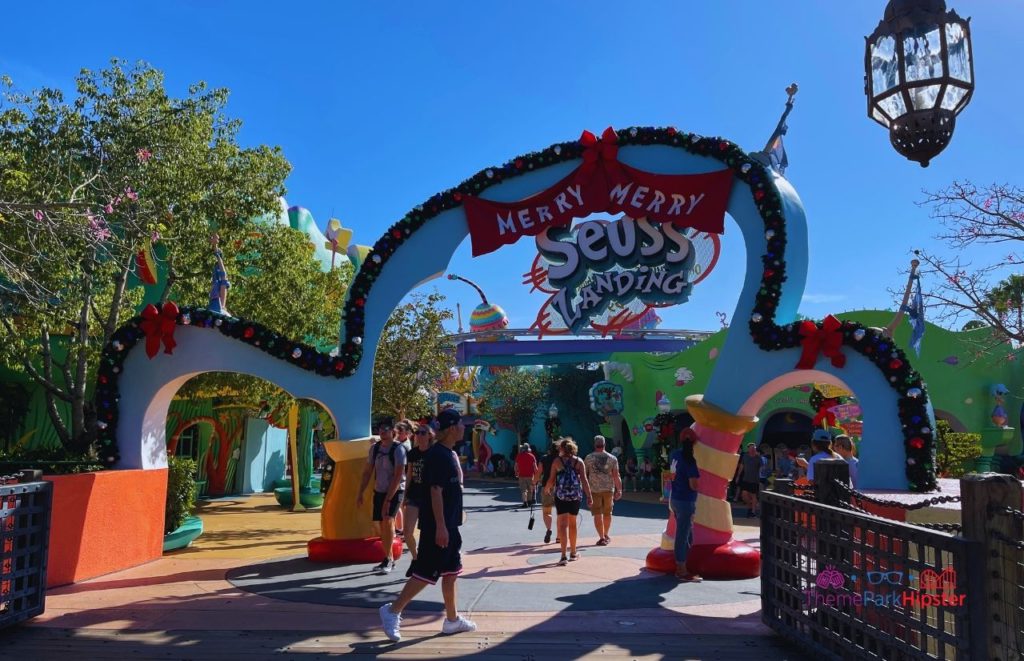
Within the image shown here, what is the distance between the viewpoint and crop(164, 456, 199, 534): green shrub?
35.1 feet

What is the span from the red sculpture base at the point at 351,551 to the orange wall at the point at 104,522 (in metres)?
2.17

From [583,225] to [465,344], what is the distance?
2118 centimetres

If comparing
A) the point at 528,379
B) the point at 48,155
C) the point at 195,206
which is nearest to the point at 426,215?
the point at 195,206

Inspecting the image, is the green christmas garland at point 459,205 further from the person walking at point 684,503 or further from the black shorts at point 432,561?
the black shorts at point 432,561

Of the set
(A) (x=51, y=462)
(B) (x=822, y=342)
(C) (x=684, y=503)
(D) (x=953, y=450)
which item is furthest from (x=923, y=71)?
(D) (x=953, y=450)

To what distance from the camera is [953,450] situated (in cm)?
1672

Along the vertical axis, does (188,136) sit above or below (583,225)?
above

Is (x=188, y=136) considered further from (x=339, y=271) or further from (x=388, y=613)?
(x=388, y=613)

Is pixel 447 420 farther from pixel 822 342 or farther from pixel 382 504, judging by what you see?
pixel 822 342

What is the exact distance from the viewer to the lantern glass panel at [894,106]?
145 inches

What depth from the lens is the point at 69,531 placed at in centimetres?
804

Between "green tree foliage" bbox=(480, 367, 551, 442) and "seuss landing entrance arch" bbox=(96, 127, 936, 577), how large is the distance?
83.4 ft

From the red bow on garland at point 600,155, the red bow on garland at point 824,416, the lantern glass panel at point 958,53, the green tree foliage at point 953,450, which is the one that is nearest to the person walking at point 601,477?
the red bow on garland at point 600,155

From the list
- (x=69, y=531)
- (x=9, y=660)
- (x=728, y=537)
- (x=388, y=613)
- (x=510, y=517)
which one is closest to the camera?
(x=9, y=660)
